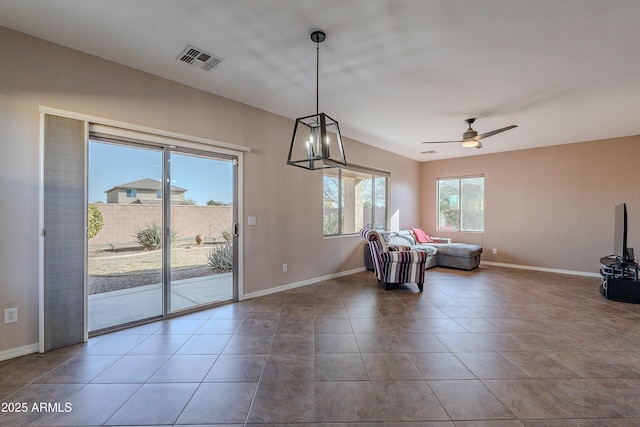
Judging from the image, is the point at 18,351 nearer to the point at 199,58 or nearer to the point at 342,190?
the point at 199,58

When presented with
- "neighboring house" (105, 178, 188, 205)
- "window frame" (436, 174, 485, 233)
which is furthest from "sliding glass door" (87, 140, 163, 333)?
"window frame" (436, 174, 485, 233)

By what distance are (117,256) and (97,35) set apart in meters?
2.15

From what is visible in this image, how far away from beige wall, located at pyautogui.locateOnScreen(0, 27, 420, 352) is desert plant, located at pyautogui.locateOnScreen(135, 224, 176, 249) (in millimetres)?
838

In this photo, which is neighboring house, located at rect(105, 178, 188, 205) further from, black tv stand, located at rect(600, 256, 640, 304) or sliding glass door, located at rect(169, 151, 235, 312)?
black tv stand, located at rect(600, 256, 640, 304)

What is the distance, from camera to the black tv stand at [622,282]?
3854mm

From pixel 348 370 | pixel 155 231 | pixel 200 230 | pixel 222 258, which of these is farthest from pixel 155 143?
pixel 348 370

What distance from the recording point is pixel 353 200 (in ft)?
20.2

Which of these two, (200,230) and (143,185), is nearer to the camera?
(143,185)

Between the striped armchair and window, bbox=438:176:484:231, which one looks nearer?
the striped armchair

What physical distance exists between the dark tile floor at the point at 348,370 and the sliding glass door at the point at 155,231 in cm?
39

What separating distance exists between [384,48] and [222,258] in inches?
126

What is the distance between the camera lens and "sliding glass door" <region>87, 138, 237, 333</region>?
2.97m

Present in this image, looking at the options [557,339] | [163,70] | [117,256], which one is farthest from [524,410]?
[163,70]

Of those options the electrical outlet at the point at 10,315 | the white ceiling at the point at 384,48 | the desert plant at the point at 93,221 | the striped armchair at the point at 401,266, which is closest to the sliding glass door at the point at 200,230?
the desert plant at the point at 93,221
